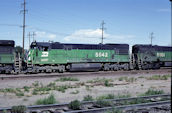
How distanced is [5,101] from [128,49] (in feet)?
72.4

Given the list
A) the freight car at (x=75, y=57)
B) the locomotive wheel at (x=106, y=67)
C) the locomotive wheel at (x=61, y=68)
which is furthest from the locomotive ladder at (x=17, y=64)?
the locomotive wheel at (x=106, y=67)

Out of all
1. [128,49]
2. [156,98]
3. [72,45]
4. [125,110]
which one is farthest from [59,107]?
[128,49]

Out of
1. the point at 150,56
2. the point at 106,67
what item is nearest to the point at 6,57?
the point at 106,67

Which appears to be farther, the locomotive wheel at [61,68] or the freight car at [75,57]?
the locomotive wheel at [61,68]

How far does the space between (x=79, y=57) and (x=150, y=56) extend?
37.7ft

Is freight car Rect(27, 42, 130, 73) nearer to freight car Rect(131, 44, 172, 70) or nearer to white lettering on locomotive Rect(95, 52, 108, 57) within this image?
white lettering on locomotive Rect(95, 52, 108, 57)

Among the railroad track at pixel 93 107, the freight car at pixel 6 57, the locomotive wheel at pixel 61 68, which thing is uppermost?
the freight car at pixel 6 57

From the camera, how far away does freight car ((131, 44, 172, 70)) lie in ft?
100

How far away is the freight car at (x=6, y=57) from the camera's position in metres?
22.4

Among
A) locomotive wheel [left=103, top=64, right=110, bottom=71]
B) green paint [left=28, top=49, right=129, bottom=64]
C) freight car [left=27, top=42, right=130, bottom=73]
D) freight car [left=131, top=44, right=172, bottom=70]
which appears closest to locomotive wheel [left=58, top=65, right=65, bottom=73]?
freight car [left=27, top=42, right=130, bottom=73]

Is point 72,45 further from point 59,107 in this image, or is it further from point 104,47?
point 59,107

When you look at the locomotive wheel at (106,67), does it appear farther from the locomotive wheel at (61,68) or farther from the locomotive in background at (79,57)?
the locomotive wheel at (61,68)

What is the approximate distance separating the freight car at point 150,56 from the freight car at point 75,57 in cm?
209

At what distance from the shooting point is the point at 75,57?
25531 mm
